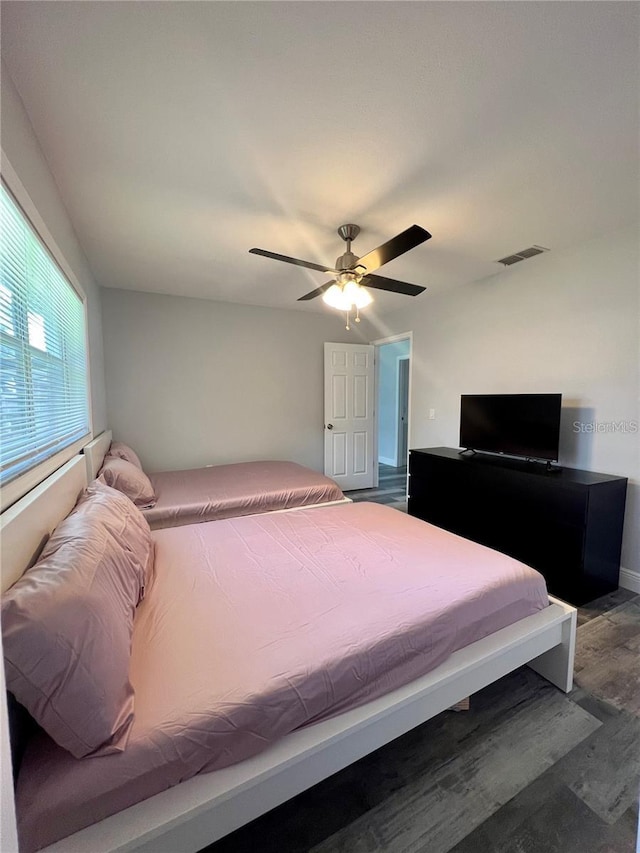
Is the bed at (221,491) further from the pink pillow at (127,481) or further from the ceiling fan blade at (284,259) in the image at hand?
the ceiling fan blade at (284,259)

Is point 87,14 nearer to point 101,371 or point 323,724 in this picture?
point 323,724

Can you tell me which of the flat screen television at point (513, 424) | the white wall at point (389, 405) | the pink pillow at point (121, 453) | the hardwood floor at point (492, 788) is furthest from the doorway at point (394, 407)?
the hardwood floor at point (492, 788)

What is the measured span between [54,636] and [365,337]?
480 cm

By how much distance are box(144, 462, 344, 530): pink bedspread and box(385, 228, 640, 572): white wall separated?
178 cm

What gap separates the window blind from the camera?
3.69 feet

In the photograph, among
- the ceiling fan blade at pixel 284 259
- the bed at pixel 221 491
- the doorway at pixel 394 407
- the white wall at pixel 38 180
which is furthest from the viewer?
the doorway at pixel 394 407

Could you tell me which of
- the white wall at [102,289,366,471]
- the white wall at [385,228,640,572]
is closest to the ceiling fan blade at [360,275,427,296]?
the white wall at [385,228,640,572]

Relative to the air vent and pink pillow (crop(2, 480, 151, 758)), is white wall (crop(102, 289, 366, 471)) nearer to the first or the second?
the air vent

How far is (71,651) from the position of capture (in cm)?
82

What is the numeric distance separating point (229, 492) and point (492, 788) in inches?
92.4

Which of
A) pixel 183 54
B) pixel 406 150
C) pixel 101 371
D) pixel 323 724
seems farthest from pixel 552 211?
pixel 101 371

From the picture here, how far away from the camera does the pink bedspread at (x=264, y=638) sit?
2.67 feet

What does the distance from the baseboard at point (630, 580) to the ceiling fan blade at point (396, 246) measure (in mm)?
2709

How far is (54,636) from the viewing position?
2.66 feet
